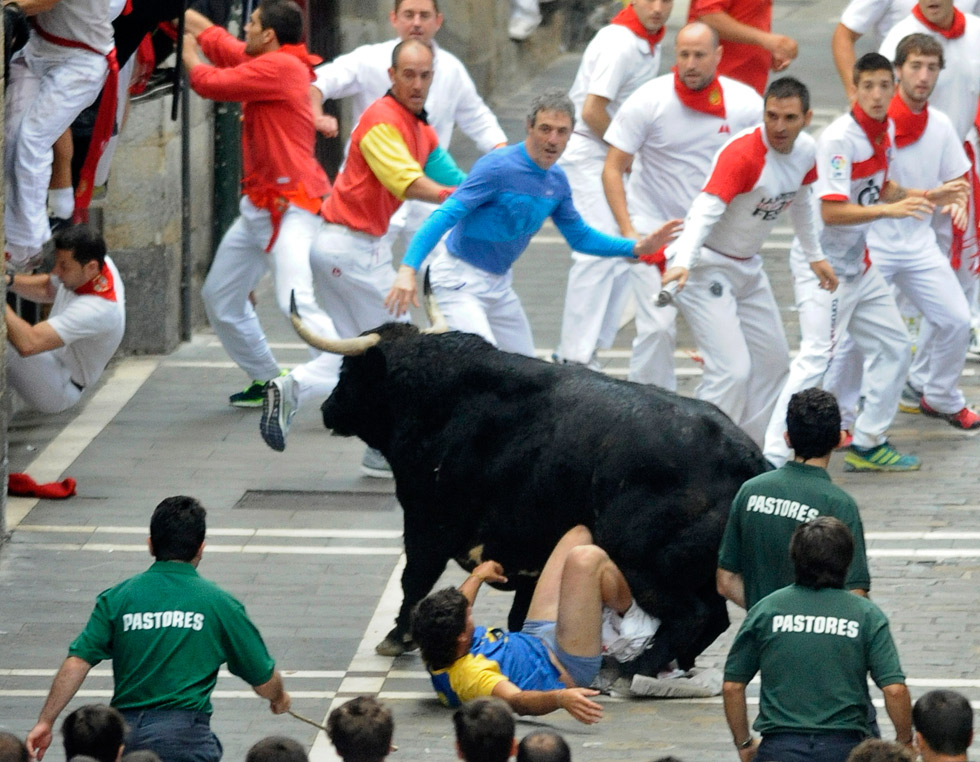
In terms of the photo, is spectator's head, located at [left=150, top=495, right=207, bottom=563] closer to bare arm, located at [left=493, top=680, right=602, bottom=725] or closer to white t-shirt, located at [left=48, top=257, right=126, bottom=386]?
bare arm, located at [left=493, top=680, right=602, bottom=725]

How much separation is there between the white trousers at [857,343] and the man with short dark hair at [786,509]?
12.2 ft

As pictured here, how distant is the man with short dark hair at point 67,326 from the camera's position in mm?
10617

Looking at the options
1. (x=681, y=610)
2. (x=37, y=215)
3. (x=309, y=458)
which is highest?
(x=37, y=215)

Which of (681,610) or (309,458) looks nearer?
(681,610)

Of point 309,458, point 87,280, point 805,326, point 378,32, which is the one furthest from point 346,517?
point 378,32

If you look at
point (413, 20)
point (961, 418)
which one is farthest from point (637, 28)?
point (961, 418)

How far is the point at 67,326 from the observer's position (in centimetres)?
1068

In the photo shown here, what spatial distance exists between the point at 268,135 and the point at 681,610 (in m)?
5.64

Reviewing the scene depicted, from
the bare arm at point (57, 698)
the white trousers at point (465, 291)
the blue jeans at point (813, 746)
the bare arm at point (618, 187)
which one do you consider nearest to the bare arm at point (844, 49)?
the bare arm at point (618, 187)

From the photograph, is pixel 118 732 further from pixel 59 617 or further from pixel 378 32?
pixel 378 32

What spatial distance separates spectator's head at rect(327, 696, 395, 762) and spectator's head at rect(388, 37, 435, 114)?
19.0 feet

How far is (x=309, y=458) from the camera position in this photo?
1169 cm

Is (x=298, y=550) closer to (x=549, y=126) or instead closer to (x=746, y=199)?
(x=549, y=126)

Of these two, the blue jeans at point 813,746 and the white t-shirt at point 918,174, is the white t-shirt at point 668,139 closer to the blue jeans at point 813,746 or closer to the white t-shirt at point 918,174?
the white t-shirt at point 918,174
